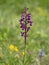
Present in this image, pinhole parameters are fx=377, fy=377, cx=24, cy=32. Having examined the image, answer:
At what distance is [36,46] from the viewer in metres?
5.32

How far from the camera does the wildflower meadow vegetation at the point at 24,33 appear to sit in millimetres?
4148

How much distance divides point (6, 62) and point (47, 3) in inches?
181

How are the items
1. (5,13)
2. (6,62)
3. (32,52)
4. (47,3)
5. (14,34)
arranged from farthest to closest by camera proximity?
1. (47,3)
2. (5,13)
3. (14,34)
4. (32,52)
5. (6,62)

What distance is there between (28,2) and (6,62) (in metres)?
4.19

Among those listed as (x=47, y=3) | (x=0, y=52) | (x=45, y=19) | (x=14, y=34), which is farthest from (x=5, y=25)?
(x=47, y=3)

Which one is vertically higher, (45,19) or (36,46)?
(45,19)

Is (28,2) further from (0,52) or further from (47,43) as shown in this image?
(0,52)

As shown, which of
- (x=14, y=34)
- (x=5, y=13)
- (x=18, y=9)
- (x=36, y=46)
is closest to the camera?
(x=36, y=46)

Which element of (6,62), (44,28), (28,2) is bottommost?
(6,62)

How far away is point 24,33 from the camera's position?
402 centimetres

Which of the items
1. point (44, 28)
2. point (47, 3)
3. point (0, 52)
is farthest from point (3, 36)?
point (47, 3)

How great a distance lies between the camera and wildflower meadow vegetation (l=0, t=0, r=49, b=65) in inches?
163

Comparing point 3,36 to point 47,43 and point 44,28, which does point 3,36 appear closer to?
point 47,43

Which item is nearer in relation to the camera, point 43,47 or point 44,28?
point 43,47
